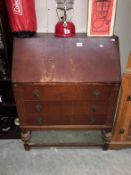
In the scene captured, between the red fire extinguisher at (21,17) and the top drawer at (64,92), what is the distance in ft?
1.55

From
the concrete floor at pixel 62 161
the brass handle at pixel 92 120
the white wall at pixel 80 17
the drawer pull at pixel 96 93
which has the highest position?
the white wall at pixel 80 17

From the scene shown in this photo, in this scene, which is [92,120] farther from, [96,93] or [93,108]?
[96,93]

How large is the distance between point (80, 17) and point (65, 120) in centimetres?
104

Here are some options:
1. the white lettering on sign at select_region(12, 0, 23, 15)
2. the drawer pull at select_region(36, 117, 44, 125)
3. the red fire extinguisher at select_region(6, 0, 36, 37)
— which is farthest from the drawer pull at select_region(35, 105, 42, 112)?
the white lettering on sign at select_region(12, 0, 23, 15)

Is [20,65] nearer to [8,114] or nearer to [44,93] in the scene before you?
[44,93]

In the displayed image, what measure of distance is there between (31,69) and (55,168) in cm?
97

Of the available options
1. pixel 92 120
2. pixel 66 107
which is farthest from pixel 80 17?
pixel 92 120

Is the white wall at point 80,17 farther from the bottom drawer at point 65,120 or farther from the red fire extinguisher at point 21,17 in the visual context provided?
the bottom drawer at point 65,120

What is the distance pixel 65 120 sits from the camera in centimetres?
167

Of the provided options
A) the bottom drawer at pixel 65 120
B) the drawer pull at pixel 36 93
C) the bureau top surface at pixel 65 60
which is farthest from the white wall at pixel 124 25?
the drawer pull at pixel 36 93

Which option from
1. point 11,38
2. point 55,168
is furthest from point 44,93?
point 55,168

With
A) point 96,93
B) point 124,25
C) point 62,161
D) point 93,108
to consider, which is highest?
point 124,25

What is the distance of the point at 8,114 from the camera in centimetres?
211

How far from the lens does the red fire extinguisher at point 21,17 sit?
1.40 m
